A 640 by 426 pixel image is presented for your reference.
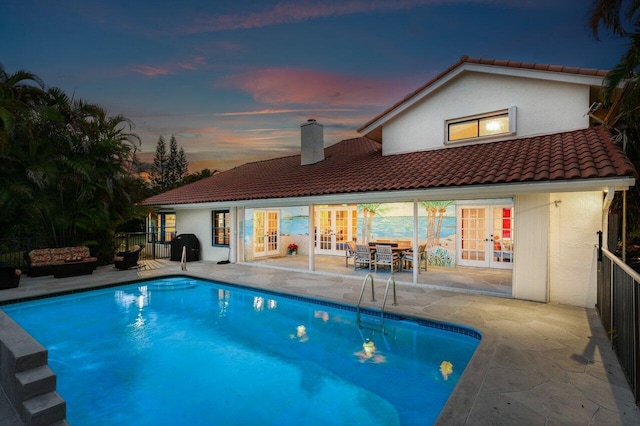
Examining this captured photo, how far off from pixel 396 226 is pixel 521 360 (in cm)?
1074

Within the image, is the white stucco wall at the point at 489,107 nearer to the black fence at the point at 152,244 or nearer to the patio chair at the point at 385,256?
the patio chair at the point at 385,256

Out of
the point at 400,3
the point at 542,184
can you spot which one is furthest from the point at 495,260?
the point at 400,3

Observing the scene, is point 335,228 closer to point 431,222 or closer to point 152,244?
point 431,222

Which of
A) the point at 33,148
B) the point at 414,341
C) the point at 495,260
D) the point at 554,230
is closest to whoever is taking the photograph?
the point at 414,341

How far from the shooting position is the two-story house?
7.18 m

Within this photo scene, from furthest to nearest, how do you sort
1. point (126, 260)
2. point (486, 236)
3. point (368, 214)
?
point (368, 214)
point (486, 236)
point (126, 260)

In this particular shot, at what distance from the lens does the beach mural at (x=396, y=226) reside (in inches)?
536

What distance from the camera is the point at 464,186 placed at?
7.51 metres

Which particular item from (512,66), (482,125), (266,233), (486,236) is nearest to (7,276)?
(266,233)

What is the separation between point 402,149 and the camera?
11438 mm

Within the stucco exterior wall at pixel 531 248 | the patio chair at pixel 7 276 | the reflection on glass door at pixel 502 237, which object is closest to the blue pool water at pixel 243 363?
the patio chair at pixel 7 276

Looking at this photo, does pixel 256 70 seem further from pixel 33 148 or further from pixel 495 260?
pixel 495 260

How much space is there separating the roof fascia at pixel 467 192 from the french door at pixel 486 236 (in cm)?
503

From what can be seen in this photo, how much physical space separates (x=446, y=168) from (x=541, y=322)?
14.0ft
